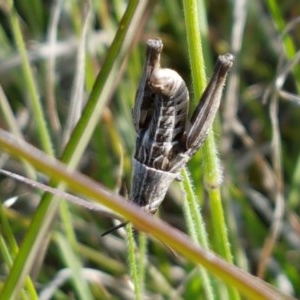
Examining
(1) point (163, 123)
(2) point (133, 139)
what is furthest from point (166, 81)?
(2) point (133, 139)

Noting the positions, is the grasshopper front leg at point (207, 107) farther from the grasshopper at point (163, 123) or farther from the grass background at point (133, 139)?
the grass background at point (133, 139)

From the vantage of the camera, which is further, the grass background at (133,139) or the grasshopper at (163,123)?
the grass background at (133,139)

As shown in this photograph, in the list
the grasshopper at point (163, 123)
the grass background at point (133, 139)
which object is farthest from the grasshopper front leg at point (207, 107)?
the grass background at point (133, 139)

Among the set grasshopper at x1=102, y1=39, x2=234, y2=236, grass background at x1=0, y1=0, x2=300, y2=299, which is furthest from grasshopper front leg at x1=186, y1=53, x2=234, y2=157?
grass background at x1=0, y1=0, x2=300, y2=299

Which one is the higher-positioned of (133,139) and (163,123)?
(163,123)

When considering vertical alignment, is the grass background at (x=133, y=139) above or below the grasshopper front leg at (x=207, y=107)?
below

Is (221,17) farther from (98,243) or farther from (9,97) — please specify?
(98,243)

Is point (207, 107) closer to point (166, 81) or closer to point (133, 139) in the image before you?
point (166, 81)

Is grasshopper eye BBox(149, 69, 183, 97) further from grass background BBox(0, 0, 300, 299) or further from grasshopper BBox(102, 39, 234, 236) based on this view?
grass background BBox(0, 0, 300, 299)
